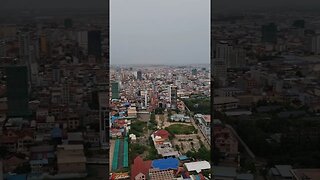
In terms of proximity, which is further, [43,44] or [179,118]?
[179,118]

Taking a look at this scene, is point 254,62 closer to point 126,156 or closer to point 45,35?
point 126,156

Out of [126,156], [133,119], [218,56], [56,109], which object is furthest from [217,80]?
[56,109]

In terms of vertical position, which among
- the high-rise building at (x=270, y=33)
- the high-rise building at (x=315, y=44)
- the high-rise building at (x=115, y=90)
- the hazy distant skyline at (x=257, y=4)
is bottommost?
the high-rise building at (x=115, y=90)

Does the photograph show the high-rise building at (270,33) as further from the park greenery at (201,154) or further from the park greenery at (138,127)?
the park greenery at (138,127)

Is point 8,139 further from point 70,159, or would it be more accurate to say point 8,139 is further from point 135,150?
point 135,150

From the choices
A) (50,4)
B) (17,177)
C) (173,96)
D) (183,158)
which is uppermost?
(50,4)

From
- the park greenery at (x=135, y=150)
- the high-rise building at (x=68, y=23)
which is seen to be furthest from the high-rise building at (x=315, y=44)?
the high-rise building at (x=68, y=23)

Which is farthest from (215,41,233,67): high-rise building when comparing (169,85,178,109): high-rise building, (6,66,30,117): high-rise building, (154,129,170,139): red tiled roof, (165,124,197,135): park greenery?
(6,66,30,117): high-rise building

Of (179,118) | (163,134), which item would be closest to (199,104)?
(179,118)
